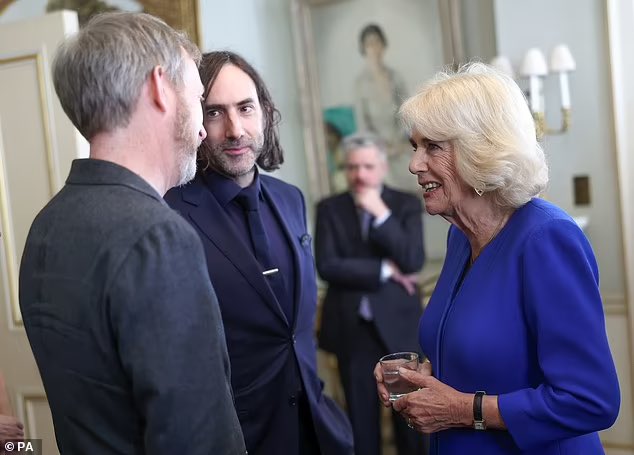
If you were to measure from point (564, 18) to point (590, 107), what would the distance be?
485 millimetres

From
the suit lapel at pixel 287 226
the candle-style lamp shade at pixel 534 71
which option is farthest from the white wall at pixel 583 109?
the suit lapel at pixel 287 226

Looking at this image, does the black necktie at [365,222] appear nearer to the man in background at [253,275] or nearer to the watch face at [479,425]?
the man in background at [253,275]

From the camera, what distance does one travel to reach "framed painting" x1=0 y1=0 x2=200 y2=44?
10.5ft

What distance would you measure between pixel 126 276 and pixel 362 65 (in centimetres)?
363

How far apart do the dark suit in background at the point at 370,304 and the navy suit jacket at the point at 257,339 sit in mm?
1474

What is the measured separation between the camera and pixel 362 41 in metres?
4.60

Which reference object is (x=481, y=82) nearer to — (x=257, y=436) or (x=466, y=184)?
(x=466, y=184)

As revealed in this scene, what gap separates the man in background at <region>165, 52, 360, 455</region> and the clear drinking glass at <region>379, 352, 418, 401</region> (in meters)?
0.37

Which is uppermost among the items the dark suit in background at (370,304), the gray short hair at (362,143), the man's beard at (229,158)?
the gray short hair at (362,143)

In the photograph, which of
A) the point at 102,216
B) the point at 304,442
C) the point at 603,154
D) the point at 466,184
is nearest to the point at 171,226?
the point at 102,216

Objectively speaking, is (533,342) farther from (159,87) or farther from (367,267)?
(367,267)

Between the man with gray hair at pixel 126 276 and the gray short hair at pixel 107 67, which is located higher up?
the gray short hair at pixel 107 67

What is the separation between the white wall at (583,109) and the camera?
3848 mm

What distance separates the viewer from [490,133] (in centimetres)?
→ 173
